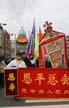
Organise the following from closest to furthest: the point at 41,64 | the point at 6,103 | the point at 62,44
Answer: the point at 6,103 < the point at 62,44 < the point at 41,64

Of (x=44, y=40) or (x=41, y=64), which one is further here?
(x=41, y=64)

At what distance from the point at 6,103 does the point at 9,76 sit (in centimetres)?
113

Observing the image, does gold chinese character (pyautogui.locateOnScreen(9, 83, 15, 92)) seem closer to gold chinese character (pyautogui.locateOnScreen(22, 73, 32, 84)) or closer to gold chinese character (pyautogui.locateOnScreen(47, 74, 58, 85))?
gold chinese character (pyautogui.locateOnScreen(22, 73, 32, 84))

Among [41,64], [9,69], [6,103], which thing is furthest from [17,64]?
[41,64]

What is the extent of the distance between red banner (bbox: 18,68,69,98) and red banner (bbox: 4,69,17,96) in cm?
22

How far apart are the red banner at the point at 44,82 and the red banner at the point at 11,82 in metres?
0.22

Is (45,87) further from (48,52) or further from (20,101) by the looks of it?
(48,52)

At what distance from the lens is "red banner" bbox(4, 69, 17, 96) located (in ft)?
46.0

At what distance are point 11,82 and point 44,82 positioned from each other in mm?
1115

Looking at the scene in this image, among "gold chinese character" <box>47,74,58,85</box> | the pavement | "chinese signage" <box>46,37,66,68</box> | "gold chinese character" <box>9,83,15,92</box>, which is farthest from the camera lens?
"chinese signage" <box>46,37,66,68</box>

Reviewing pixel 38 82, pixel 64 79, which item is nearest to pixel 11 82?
pixel 38 82

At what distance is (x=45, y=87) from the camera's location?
45.4 ft

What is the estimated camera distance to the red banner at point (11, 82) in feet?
46.0

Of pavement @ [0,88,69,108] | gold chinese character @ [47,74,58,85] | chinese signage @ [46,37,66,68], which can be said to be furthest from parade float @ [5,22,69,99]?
chinese signage @ [46,37,66,68]
